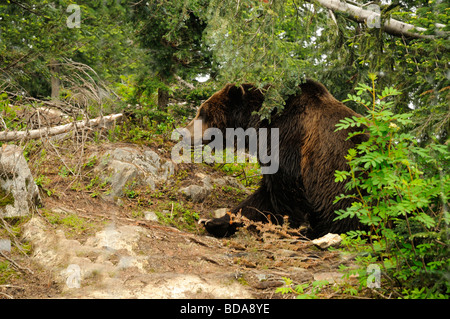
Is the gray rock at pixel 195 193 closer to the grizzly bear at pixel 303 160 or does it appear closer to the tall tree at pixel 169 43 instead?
the grizzly bear at pixel 303 160

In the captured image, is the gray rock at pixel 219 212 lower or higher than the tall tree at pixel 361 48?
lower

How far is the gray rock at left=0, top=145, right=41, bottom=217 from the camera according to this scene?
12.6ft

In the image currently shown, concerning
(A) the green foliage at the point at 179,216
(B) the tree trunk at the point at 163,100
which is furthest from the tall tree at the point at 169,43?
(A) the green foliage at the point at 179,216

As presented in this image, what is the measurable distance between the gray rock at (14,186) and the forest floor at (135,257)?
0.38 feet

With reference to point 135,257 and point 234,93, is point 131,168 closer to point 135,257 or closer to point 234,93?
point 234,93

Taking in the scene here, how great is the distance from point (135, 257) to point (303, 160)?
6.99ft

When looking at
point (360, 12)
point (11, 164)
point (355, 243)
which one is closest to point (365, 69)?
point (360, 12)

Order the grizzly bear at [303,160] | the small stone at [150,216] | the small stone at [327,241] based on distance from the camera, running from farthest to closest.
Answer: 1. the small stone at [150,216]
2. the grizzly bear at [303,160]
3. the small stone at [327,241]

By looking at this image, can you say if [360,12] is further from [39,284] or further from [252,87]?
[39,284]

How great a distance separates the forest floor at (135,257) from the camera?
290cm

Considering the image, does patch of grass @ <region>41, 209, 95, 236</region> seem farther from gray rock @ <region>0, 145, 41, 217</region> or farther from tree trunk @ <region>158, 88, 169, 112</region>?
tree trunk @ <region>158, 88, 169, 112</region>

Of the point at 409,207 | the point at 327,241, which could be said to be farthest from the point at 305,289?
the point at 327,241

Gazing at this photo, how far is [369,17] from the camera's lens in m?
4.70

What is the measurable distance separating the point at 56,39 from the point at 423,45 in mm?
6009
